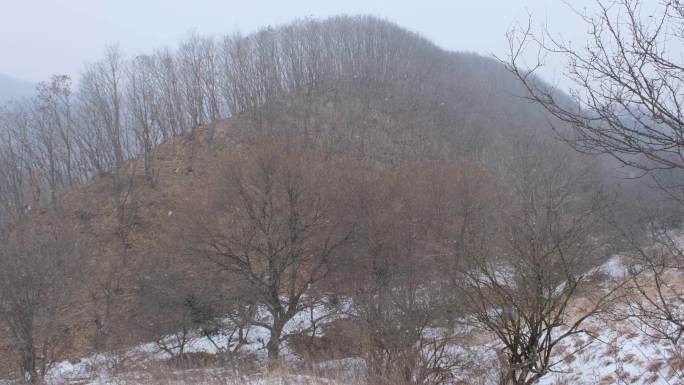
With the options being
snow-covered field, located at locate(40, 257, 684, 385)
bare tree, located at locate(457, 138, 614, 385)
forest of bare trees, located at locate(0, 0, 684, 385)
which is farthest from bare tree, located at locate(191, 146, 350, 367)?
bare tree, located at locate(457, 138, 614, 385)

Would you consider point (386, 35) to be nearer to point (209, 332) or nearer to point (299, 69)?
point (299, 69)

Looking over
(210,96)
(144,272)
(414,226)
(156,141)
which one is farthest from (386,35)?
(144,272)

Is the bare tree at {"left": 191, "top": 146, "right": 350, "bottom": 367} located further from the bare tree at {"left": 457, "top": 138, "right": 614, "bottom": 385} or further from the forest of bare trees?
the bare tree at {"left": 457, "top": 138, "right": 614, "bottom": 385}

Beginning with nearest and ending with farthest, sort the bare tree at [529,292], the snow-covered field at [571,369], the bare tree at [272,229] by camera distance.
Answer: the bare tree at [529,292] → the snow-covered field at [571,369] → the bare tree at [272,229]

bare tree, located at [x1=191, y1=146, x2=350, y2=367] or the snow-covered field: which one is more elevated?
bare tree, located at [x1=191, y1=146, x2=350, y2=367]

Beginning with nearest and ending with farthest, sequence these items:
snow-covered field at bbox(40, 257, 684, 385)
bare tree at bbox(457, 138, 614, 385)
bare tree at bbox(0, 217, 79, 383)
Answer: bare tree at bbox(457, 138, 614, 385), snow-covered field at bbox(40, 257, 684, 385), bare tree at bbox(0, 217, 79, 383)

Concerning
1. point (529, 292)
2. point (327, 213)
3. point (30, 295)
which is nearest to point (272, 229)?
point (327, 213)

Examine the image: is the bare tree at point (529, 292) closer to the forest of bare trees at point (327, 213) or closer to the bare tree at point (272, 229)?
the forest of bare trees at point (327, 213)

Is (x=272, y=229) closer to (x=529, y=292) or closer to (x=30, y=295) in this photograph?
(x=30, y=295)

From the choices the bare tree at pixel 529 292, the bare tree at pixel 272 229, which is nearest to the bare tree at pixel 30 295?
the bare tree at pixel 272 229

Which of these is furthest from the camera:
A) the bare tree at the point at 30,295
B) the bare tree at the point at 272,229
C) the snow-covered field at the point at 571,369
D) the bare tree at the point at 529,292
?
the bare tree at the point at 272,229

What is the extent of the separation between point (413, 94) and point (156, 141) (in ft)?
78.9

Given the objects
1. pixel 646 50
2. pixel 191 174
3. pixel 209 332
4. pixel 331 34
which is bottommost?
pixel 209 332

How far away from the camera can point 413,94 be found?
45344mm
